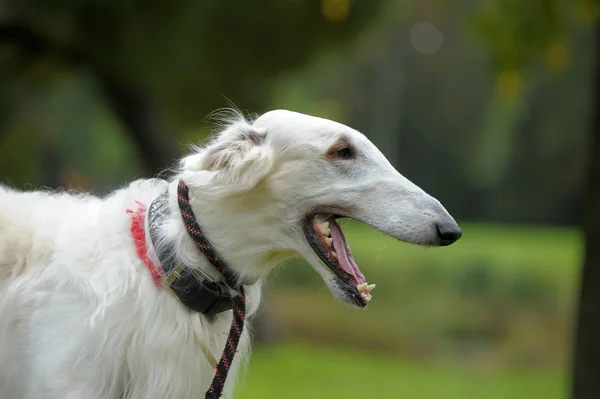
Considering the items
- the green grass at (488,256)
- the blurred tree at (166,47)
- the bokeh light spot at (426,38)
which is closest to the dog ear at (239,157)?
the blurred tree at (166,47)

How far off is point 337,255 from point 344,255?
1.4 inches

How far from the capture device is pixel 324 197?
11.6 ft

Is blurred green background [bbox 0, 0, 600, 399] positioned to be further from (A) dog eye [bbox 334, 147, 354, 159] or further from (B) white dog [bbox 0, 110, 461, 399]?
(A) dog eye [bbox 334, 147, 354, 159]

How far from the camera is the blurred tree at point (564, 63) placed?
6465 millimetres

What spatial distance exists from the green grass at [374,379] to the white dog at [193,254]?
6.40 meters

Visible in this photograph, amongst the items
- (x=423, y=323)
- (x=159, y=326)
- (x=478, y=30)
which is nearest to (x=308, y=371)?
(x=423, y=323)

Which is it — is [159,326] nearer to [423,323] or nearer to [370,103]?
[423,323]

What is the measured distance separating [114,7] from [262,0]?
6.61 feet

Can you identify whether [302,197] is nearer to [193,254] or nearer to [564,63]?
[193,254]

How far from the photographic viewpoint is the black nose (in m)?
3.40

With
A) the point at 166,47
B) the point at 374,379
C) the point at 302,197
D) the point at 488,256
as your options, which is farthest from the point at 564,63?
the point at 488,256

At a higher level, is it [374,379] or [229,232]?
[229,232]

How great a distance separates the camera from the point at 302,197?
3.54 m

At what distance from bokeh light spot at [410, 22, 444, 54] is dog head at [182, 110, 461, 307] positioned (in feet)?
147
